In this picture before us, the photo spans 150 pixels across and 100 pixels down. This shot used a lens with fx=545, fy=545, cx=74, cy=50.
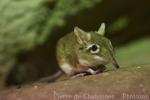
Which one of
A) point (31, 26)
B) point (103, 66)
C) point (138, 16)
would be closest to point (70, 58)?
point (103, 66)

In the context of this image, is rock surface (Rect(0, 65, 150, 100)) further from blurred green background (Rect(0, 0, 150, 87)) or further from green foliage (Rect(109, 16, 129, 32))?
green foliage (Rect(109, 16, 129, 32))

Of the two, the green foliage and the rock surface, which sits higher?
the green foliage

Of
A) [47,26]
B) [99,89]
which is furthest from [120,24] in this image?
[99,89]

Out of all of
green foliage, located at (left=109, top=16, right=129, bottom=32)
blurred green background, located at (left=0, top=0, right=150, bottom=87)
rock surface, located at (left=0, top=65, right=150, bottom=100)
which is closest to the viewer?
rock surface, located at (left=0, top=65, right=150, bottom=100)

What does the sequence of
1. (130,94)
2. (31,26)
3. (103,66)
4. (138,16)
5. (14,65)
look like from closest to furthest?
(130,94) < (103,66) < (31,26) < (14,65) < (138,16)

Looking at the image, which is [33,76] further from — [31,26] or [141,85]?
[141,85]

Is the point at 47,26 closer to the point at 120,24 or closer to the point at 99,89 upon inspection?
the point at 120,24

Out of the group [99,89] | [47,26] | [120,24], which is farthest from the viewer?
[120,24]

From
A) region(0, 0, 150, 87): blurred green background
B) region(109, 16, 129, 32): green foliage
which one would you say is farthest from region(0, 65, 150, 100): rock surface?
region(109, 16, 129, 32): green foliage

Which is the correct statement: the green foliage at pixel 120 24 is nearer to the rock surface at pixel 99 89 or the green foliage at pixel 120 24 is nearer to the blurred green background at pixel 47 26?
the blurred green background at pixel 47 26
